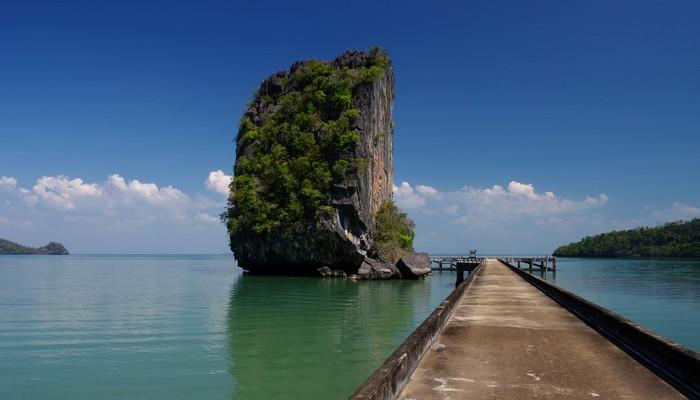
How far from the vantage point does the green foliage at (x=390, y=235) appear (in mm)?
48562

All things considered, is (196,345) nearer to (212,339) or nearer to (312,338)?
(212,339)

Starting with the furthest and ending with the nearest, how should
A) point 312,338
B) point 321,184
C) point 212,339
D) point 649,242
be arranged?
point 649,242
point 321,184
point 312,338
point 212,339

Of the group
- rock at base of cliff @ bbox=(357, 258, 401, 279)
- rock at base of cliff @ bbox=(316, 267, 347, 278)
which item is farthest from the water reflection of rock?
rock at base of cliff @ bbox=(316, 267, 347, 278)

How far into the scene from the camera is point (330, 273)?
46906 mm

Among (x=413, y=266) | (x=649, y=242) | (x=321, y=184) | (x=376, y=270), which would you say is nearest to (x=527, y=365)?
(x=321, y=184)

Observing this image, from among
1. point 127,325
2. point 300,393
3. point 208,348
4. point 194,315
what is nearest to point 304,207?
point 194,315

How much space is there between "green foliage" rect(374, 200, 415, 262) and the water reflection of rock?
16.8 m

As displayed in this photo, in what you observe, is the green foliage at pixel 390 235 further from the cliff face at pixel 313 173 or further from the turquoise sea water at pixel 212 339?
the turquoise sea water at pixel 212 339

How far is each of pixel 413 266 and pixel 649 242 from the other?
414 ft

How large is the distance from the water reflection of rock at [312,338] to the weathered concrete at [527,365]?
11.4 feet

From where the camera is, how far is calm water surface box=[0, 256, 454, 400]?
35.2 ft

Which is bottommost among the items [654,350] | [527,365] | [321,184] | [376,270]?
[376,270]

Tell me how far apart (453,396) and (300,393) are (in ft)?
18.8

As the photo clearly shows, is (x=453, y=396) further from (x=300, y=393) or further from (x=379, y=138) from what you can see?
(x=379, y=138)
